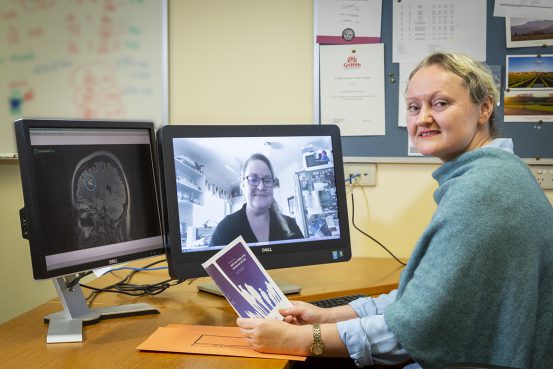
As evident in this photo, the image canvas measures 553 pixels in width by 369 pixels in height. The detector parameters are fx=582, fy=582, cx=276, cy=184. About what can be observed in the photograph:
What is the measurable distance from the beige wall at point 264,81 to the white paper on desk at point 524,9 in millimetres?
647

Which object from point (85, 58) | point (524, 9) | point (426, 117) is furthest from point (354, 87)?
point (85, 58)

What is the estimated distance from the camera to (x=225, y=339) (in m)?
1.28

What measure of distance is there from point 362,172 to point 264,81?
55cm

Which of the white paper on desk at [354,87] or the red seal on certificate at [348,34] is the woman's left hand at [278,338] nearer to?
the white paper on desk at [354,87]

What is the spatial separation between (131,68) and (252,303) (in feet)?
5.00

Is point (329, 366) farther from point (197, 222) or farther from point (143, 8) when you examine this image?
point (143, 8)

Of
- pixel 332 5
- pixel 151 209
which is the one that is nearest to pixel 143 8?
pixel 332 5

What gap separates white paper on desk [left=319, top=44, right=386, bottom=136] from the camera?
2311 mm

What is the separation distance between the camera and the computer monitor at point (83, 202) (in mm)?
1239

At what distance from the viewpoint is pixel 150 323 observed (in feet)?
4.57

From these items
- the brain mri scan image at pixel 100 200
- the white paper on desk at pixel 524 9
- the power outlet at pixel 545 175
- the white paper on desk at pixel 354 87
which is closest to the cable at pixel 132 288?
the brain mri scan image at pixel 100 200

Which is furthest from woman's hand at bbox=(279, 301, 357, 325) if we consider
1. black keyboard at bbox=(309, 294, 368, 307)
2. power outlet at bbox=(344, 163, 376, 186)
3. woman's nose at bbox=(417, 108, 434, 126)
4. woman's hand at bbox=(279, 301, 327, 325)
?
power outlet at bbox=(344, 163, 376, 186)

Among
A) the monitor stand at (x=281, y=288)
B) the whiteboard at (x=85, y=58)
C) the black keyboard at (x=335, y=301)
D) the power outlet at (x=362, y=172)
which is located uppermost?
the whiteboard at (x=85, y=58)

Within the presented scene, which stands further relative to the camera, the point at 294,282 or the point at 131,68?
the point at 131,68
